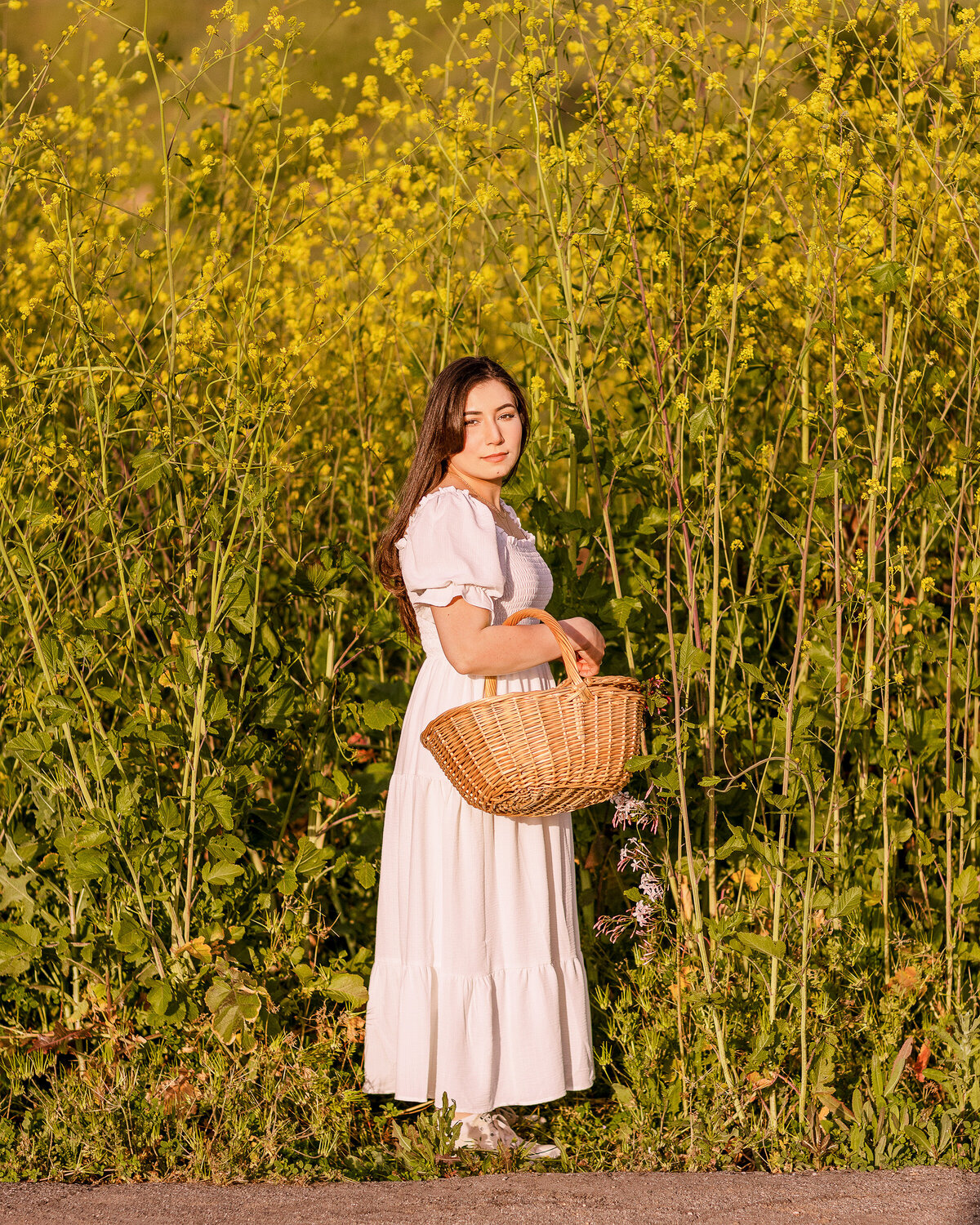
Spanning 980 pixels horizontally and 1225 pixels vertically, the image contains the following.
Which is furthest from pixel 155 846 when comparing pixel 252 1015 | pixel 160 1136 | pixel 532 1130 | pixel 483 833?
pixel 532 1130

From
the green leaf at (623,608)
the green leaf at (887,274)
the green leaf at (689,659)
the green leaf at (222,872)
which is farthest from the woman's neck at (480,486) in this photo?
the green leaf at (222,872)

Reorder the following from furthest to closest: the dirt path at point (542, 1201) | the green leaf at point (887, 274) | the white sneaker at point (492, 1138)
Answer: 1. the white sneaker at point (492, 1138)
2. the green leaf at point (887, 274)
3. the dirt path at point (542, 1201)

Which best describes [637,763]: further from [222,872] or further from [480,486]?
[222,872]

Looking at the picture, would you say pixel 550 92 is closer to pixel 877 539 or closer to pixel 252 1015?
pixel 877 539

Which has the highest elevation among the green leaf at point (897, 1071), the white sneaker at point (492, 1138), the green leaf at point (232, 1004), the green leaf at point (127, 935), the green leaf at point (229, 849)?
the green leaf at point (229, 849)

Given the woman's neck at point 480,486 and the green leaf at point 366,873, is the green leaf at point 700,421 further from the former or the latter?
the green leaf at point 366,873

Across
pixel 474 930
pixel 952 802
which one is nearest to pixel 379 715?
pixel 474 930

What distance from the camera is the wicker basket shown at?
2059 mm

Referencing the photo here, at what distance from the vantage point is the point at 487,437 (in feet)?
7.70

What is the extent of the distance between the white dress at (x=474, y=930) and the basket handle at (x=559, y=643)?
77mm

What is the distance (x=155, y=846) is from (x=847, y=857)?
1.48 m

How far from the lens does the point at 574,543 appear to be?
9.32 ft

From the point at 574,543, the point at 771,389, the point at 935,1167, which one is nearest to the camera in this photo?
the point at 935,1167

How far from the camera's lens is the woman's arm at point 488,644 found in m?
2.16
